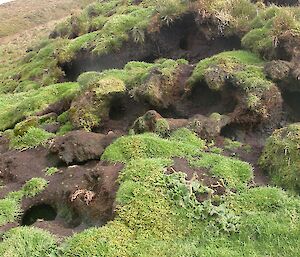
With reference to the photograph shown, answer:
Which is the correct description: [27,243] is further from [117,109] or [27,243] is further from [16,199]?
[117,109]

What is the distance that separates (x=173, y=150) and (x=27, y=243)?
493 cm

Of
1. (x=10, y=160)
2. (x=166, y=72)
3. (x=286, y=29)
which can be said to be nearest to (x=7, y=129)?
(x=10, y=160)

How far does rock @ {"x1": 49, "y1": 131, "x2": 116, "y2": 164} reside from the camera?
46.7 ft

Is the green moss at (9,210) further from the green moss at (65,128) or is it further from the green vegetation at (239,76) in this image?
the green vegetation at (239,76)

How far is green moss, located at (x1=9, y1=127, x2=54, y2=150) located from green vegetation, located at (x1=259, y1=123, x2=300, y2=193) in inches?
298

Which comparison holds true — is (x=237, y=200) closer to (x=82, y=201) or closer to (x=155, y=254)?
(x=155, y=254)

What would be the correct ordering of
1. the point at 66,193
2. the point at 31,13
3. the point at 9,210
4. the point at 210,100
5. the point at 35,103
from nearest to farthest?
the point at 9,210, the point at 66,193, the point at 210,100, the point at 35,103, the point at 31,13

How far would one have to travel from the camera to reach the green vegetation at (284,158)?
1228 cm

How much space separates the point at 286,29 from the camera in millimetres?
16844

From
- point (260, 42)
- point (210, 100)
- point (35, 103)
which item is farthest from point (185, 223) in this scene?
point (35, 103)

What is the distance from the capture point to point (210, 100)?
16.7 meters

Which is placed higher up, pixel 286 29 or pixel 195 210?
pixel 286 29

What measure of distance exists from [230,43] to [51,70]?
11.2m

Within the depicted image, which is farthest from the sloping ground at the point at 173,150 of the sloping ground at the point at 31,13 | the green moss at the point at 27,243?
the sloping ground at the point at 31,13
